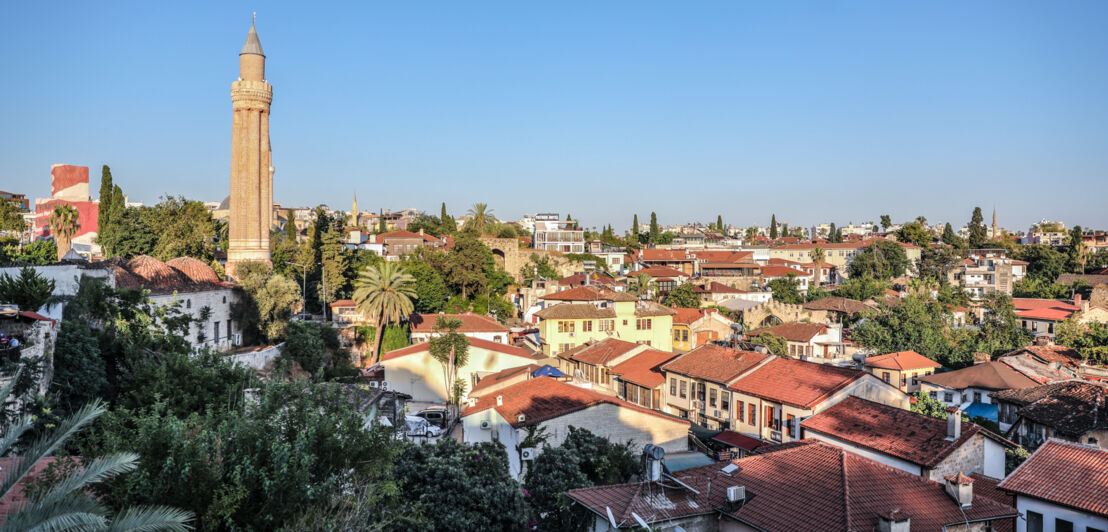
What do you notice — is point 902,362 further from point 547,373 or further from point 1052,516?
point 1052,516

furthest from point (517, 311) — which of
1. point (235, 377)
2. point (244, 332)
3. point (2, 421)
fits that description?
point (2, 421)

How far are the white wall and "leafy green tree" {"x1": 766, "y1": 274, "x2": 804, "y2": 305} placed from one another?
2088 inches

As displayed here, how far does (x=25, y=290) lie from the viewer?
13836 millimetres

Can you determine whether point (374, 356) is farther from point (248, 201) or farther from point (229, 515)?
point (229, 515)

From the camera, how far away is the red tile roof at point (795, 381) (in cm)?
2136

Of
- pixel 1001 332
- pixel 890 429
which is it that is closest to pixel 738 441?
pixel 890 429

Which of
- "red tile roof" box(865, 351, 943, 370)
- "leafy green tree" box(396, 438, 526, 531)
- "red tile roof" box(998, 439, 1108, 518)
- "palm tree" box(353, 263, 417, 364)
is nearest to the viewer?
"leafy green tree" box(396, 438, 526, 531)

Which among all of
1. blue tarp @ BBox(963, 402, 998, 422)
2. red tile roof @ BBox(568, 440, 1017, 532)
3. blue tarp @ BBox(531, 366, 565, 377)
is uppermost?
red tile roof @ BBox(568, 440, 1017, 532)

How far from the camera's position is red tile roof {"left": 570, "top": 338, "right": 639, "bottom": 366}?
3219 cm

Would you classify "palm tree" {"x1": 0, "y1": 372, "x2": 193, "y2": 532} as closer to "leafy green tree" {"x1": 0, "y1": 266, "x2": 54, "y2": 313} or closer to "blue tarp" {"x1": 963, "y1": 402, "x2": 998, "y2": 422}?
"leafy green tree" {"x1": 0, "y1": 266, "x2": 54, "y2": 313}

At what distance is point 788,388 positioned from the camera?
22406 mm

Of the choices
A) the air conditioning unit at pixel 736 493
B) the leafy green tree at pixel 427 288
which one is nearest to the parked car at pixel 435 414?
the air conditioning unit at pixel 736 493

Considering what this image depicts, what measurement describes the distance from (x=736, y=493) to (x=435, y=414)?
60.3 feet

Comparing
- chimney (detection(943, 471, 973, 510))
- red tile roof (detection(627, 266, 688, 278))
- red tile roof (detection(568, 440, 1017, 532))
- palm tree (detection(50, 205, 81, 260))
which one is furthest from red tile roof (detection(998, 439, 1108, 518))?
red tile roof (detection(627, 266, 688, 278))
